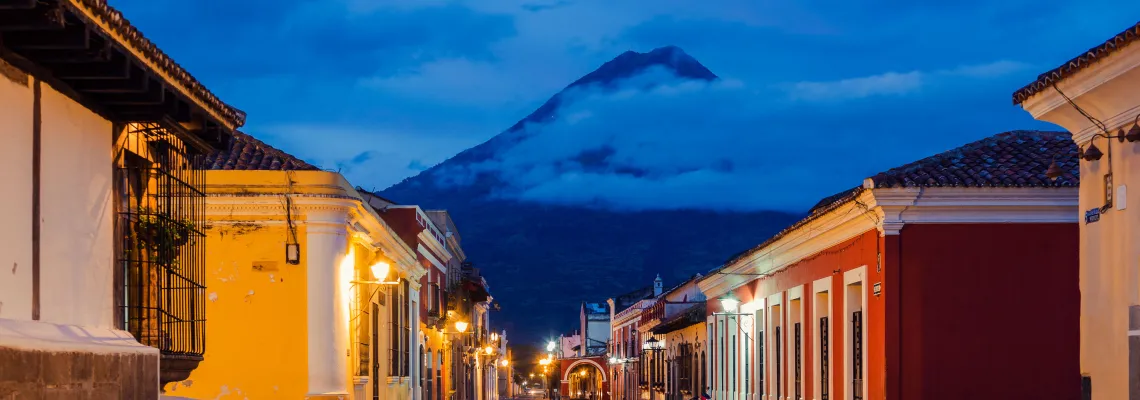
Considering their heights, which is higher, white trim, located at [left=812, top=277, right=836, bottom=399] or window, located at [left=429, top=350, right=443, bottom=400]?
white trim, located at [left=812, top=277, right=836, bottom=399]

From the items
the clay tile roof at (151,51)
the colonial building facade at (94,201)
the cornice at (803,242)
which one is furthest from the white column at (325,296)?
the cornice at (803,242)

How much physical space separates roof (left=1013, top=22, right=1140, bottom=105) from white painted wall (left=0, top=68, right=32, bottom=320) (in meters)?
7.71

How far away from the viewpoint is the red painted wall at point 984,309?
17.5 meters

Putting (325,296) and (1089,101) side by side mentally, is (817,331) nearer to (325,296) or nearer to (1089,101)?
(325,296)

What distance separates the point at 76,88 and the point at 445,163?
603 feet

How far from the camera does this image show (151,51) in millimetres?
10227

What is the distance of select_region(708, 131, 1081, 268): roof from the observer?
17.4 metres

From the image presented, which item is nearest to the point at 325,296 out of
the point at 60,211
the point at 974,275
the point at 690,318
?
the point at 974,275

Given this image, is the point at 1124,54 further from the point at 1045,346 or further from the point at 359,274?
the point at 359,274

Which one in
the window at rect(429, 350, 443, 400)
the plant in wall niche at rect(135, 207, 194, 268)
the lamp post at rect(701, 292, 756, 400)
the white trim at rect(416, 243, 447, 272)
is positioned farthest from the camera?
the window at rect(429, 350, 443, 400)

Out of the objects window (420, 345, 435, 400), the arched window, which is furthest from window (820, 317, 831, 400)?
the arched window

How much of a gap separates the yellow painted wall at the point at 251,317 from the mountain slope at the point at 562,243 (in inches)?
4770

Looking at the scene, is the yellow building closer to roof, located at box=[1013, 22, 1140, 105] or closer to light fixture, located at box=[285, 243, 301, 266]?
light fixture, located at box=[285, 243, 301, 266]

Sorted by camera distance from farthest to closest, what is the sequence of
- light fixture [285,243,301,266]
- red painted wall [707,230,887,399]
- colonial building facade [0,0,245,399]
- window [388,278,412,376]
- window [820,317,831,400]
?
window [388,278,412,376]
window [820,317,831,400]
light fixture [285,243,301,266]
red painted wall [707,230,887,399]
colonial building facade [0,0,245,399]
